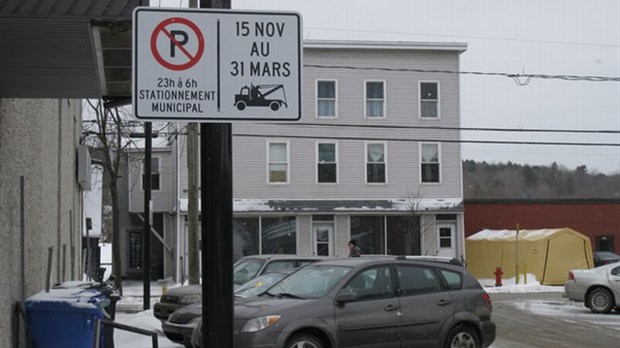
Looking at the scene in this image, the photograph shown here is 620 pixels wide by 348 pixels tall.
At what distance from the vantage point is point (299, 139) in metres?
33.7

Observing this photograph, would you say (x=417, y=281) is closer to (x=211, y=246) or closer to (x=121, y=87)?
(x=121, y=87)

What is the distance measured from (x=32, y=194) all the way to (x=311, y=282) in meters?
3.96

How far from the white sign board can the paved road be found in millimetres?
11391

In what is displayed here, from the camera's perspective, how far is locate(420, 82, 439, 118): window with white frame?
34.4 meters

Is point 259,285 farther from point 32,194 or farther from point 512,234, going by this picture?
point 512,234

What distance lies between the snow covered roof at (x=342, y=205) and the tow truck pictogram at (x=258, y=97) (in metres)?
29.8

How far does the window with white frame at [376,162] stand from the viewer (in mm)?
34281

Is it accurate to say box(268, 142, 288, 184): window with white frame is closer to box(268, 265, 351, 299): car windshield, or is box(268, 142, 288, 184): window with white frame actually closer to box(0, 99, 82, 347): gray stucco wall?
box(0, 99, 82, 347): gray stucco wall

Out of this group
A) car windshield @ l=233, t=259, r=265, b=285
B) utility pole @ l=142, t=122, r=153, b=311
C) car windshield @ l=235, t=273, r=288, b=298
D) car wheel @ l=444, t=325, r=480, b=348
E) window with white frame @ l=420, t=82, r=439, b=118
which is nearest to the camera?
car wheel @ l=444, t=325, r=480, b=348

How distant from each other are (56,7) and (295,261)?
10.7 m

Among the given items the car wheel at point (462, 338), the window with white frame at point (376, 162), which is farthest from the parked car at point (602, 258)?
the car wheel at point (462, 338)


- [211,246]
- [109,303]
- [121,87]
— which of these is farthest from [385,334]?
[211,246]

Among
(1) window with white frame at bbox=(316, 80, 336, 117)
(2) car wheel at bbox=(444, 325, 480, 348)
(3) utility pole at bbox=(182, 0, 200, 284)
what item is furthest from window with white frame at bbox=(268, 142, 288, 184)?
(2) car wheel at bbox=(444, 325, 480, 348)

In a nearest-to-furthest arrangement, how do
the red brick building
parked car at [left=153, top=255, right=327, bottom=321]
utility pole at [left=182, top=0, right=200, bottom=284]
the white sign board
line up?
the white sign board < parked car at [left=153, top=255, right=327, bottom=321] < utility pole at [left=182, top=0, right=200, bottom=284] < the red brick building
